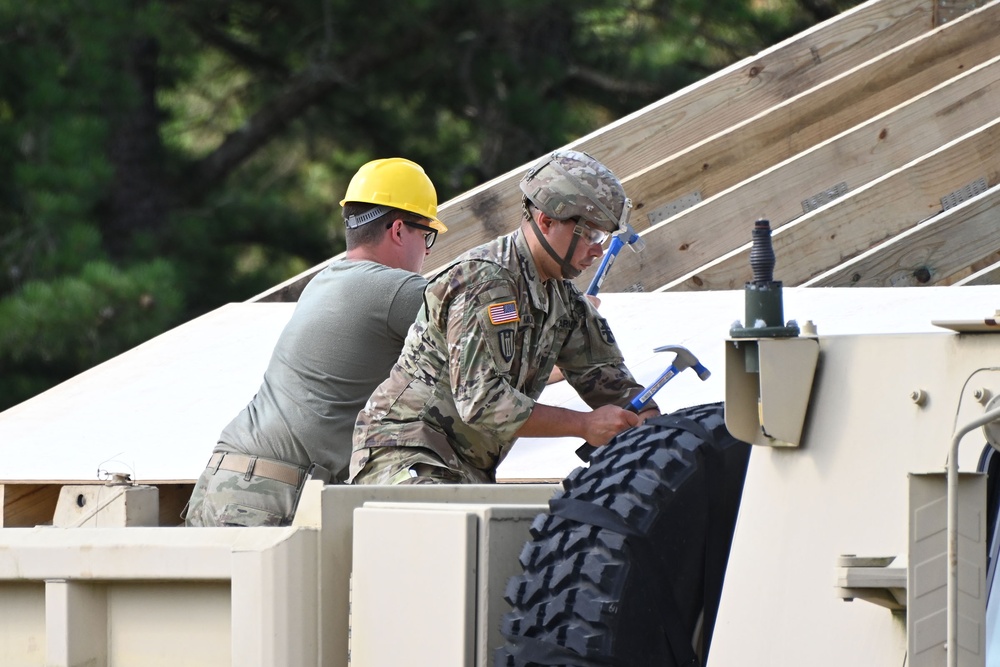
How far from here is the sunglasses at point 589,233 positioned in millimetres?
4055

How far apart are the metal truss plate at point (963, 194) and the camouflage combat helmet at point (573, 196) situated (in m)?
2.48

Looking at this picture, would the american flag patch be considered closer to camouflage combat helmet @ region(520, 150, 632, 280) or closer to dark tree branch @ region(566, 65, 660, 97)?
camouflage combat helmet @ region(520, 150, 632, 280)

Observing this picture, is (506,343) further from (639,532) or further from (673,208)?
(673,208)

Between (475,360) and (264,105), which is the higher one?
(264,105)

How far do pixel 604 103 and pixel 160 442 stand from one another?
9.35 metres

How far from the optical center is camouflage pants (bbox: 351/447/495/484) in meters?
3.98

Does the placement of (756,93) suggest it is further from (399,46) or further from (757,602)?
(399,46)

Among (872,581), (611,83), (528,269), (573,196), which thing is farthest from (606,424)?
(611,83)

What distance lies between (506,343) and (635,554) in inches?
42.3

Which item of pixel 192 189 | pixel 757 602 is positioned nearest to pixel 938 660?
pixel 757 602

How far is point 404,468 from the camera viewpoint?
157 inches

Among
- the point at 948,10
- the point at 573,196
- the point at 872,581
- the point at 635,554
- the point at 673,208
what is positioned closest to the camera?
the point at 872,581

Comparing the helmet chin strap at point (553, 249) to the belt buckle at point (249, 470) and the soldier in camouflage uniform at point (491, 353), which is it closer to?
the soldier in camouflage uniform at point (491, 353)

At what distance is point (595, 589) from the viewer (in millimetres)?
2936
